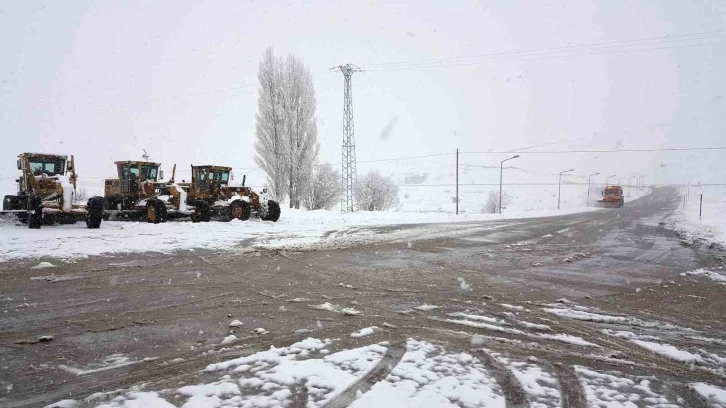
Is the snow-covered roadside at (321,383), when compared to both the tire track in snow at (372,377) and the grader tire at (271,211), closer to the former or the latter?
→ the tire track in snow at (372,377)

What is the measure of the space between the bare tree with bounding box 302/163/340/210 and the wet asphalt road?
26.4 meters

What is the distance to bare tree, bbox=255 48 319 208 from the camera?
3269 cm

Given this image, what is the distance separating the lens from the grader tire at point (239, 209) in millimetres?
19500

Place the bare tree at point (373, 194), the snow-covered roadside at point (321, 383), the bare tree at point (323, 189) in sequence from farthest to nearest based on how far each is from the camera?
the bare tree at point (373, 194) < the bare tree at point (323, 189) < the snow-covered roadside at point (321, 383)

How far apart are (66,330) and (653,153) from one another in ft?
671

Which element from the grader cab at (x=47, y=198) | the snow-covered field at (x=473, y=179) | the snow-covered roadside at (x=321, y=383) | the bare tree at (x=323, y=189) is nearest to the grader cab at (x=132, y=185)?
the grader cab at (x=47, y=198)

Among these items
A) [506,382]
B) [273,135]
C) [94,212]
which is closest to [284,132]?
[273,135]

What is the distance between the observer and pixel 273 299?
20.5 ft

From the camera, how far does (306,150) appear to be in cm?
3334

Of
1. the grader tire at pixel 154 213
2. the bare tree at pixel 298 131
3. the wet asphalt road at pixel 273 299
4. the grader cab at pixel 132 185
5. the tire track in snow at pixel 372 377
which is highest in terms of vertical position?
the bare tree at pixel 298 131

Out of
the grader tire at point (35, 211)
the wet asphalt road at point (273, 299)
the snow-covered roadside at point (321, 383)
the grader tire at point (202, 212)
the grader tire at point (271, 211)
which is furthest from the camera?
the grader tire at point (271, 211)

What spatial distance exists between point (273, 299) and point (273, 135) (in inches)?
1097

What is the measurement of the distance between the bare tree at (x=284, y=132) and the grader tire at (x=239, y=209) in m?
13.2

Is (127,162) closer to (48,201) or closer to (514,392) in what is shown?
(48,201)
